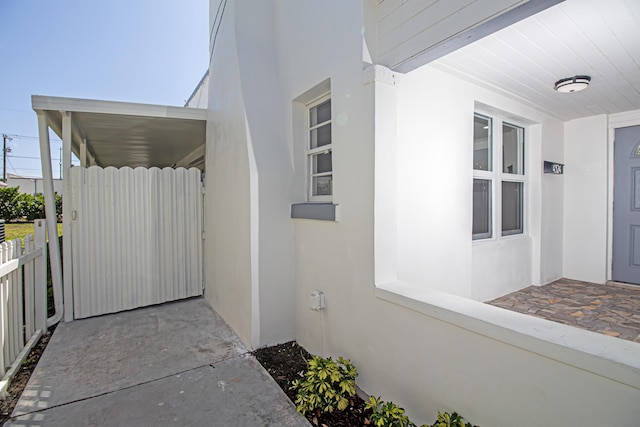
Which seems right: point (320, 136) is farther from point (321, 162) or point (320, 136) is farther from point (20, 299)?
point (20, 299)

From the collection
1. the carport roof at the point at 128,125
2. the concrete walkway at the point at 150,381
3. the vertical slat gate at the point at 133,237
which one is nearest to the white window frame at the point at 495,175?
the concrete walkway at the point at 150,381

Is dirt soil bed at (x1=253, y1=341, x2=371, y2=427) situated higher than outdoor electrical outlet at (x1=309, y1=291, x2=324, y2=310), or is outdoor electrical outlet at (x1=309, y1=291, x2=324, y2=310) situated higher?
outdoor electrical outlet at (x1=309, y1=291, x2=324, y2=310)

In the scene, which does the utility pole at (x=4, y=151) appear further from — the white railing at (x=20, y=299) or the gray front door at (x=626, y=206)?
the gray front door at (x=626, y=206)

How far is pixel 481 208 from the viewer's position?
435 cm

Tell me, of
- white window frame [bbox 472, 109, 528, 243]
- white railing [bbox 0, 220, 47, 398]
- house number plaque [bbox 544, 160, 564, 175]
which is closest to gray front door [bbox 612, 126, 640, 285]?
house number plaque [bbox 544, 160, 564, 175]

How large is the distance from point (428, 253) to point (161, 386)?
9.62 ft

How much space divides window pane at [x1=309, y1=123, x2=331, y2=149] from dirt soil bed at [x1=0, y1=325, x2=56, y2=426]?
11.9 ft

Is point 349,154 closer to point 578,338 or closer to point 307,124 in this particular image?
point 307,124

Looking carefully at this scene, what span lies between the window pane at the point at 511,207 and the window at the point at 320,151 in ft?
9.36

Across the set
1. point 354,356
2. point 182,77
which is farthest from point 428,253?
point 182,77

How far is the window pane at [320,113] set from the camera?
352 centimetres

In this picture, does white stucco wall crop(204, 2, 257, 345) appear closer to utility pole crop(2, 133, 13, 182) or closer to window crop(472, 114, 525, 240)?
window crop(472, 114, 525, 240)

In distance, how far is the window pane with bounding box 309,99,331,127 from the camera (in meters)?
3.52

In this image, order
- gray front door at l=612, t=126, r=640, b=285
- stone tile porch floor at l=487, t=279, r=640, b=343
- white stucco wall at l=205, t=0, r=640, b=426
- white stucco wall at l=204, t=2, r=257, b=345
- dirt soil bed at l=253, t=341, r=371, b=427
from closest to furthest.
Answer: white stucco wall at l=205, t=0, r=640, b=426 → dirt soil bed at l=253, t=341, r=371, b=427 → stone tile porch floor at l=487, t=279, r=640, b=343 → white stucco wall at l=204, t=2, r=257, b=345 → gray front door at l=612, t=126, r=640, b=285
